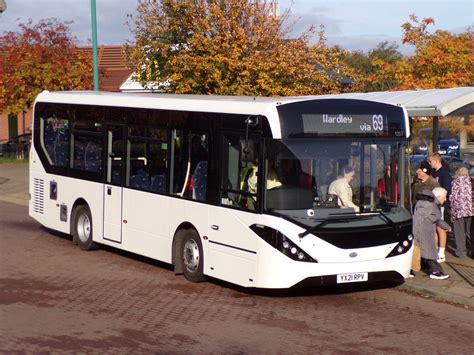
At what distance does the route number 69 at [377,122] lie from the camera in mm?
12400

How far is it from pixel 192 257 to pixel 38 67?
30895 mm

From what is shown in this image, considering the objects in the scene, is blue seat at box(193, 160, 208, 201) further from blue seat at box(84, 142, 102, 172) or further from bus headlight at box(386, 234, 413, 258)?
blue seat at box(84, 142, 102, 172)

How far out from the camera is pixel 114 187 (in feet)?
50.1

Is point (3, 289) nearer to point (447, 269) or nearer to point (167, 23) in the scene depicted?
point (447, 269)

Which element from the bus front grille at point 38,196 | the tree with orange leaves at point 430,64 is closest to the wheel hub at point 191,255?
the bus front grille at point 38,196

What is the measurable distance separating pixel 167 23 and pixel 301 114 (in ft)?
60.2

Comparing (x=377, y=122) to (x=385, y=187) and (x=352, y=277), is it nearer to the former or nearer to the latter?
(x=385, y=187)

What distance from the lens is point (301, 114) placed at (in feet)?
38.7

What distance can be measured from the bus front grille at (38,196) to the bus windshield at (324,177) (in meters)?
7.62

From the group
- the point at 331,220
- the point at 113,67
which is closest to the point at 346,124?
the point at 331,220

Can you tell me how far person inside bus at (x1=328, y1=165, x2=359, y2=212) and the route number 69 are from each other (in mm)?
734

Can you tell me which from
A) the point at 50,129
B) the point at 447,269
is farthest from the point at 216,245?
the point at 50,129

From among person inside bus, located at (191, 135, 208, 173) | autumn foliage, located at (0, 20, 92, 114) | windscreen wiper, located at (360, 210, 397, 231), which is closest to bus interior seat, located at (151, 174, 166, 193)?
person inside bus, located at (191, 135, 208, 173)

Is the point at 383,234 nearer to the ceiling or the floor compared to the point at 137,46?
nearer to the floor
